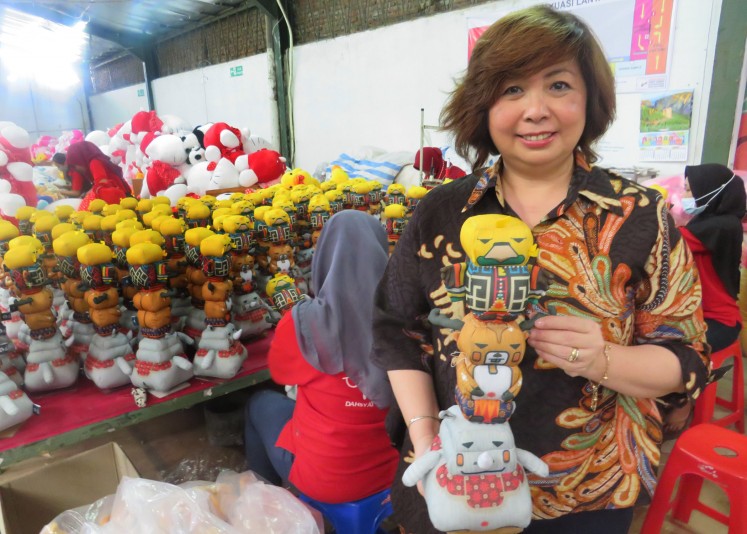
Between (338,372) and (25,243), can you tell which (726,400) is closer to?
(338,372)

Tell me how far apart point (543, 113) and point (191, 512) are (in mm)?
1125

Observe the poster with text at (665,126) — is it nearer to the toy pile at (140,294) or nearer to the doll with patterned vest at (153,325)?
the toy pile at (140,294)

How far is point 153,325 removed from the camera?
1488 mm

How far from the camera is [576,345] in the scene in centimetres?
69

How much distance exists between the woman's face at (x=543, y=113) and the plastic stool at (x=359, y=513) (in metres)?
1.01

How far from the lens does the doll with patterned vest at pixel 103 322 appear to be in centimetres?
145

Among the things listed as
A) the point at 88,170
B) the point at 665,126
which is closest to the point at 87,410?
the point at 88,170

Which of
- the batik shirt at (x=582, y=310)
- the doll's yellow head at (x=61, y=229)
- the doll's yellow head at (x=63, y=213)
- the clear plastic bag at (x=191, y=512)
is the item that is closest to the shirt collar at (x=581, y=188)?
the batik shirt at (x=582, y=310)

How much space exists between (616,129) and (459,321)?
9.60ft

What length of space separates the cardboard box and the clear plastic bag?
273mm

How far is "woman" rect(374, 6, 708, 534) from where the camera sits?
0.74 metres

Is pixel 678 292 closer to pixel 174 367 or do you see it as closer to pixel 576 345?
pixel 576 345

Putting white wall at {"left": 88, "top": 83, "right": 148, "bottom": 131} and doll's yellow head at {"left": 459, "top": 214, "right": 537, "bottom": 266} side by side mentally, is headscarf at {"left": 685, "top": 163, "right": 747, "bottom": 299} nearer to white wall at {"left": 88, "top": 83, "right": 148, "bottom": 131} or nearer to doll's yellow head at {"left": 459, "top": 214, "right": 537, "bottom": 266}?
doll's yellow head at {"left": 459, "top": 214, "right": 537, "bottom": 266}

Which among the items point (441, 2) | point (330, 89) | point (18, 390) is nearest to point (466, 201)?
point (18, 390)
